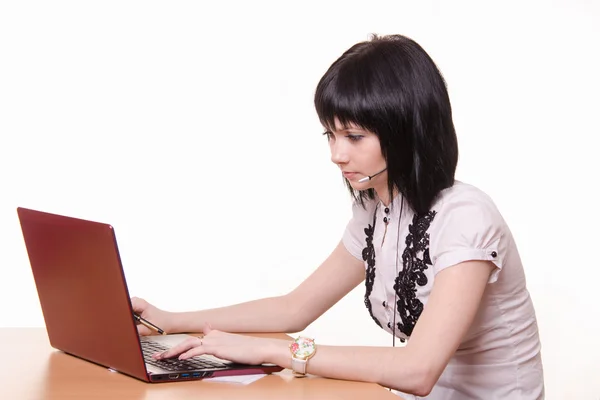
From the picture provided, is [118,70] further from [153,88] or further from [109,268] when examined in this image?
[109,268]

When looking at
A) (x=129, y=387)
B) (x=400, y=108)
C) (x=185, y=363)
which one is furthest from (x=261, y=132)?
(x=129, y=387)

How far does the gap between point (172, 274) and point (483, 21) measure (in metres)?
1.64

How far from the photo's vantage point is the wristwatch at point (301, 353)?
4.74 ft

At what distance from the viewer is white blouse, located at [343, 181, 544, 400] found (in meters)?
1.62

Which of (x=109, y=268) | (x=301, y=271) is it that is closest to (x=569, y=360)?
(x=301, y=271)

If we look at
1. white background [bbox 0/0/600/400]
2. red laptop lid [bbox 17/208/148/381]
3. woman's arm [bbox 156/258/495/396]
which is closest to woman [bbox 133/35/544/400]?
woman's arm [bbox 156/258/495/396]

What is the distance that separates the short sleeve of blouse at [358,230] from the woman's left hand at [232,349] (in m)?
0.48

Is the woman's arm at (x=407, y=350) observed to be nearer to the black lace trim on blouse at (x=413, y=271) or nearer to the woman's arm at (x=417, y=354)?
the woman's arm at (x=417, y=354)

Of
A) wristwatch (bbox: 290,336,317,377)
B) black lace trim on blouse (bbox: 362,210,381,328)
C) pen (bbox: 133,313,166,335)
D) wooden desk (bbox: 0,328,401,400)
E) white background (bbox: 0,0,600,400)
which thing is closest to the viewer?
wooden desk (bbox: 0,328,401,400)

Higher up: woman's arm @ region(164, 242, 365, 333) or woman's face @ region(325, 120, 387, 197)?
woman's face @ region(325, 120, 387, 197)

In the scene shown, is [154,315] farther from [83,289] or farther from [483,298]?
[483,298]

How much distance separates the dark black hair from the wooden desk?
0.45 meters

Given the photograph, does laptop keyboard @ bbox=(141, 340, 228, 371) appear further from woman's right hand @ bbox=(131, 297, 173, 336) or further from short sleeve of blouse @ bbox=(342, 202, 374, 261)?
short sleeve of blouse @ bbox=(342, 202, 374, 261)

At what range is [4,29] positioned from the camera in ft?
11.1
